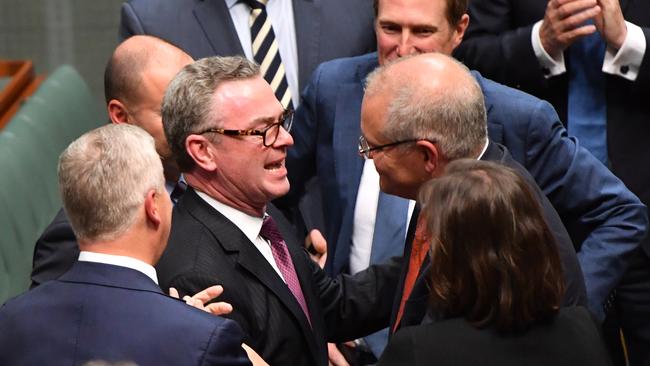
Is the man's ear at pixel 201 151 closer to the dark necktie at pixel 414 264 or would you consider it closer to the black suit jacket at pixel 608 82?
the dark necktie at pixel 414 264

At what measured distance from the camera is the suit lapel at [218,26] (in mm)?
4051

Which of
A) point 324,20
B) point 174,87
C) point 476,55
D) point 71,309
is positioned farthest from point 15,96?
point 71,309

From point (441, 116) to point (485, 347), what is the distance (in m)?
0.70

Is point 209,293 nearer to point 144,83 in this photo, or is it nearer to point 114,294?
point 114,294

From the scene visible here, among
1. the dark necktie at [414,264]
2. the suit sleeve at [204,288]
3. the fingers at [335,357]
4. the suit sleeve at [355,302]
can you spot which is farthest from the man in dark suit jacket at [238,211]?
the fingers at [335,357]

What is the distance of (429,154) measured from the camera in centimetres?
286

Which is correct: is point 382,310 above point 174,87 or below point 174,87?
below

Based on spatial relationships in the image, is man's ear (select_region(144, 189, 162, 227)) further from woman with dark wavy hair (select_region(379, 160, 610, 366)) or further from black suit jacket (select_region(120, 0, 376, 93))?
black suit jacket (select_region(120, 0, 376, 93))

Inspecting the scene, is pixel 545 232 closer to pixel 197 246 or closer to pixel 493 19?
pixel 197 246

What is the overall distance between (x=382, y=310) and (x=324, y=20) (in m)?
1.31

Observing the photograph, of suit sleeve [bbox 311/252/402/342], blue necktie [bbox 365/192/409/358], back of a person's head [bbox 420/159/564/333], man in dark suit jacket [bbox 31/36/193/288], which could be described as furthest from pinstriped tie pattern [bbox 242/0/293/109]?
back of a person's head [bbox 420/159/564/333]

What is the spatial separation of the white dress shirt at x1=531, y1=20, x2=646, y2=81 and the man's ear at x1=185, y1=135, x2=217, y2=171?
1.24 metres

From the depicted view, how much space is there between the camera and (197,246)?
2.79 meters

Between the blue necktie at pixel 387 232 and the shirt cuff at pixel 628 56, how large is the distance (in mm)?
749
